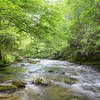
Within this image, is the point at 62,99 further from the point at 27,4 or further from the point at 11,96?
the point at 27,4

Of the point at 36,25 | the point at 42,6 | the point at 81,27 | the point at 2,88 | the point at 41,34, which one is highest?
the point at 81,27

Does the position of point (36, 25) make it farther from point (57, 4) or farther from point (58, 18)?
point (57, 4)

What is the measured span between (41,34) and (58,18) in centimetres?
108

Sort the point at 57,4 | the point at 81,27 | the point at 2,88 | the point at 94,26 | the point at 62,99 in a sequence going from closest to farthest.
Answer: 1. the point at 62,99
2. the point at 2,88
3. the point at 57,4
4. the point at 94,26
5. the point at 81,27

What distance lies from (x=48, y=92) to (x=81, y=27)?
34.3ft

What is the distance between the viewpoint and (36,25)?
4.06 meters

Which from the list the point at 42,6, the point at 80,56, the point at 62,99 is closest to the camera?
the point at 62,99

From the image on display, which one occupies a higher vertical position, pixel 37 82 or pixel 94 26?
pixel 94 26

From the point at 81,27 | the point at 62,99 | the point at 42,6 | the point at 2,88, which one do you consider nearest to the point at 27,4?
the point at 42,6

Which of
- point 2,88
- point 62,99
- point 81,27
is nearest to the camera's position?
point 62,99

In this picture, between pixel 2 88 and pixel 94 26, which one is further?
pixel 94 26

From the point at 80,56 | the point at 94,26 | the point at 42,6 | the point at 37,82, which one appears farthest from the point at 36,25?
the point at 80,56

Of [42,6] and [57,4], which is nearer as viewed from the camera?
[42,6]

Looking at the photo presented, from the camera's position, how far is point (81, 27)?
11.8m
